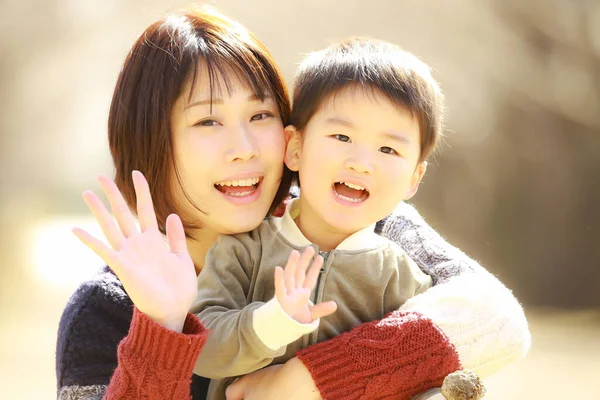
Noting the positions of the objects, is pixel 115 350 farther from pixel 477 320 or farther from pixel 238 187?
pixel 477 320

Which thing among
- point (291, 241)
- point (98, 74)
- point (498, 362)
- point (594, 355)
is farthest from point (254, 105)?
point (98, 74)

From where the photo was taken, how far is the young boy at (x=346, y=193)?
211 centimetres

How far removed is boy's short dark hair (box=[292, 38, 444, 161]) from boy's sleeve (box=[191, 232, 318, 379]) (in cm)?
40

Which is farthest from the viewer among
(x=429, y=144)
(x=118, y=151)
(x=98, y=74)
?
(x=98, y=74)

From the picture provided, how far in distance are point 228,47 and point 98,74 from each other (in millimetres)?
10498

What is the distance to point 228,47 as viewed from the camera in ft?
7.52

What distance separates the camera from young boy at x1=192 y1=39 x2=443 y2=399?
6.91ft

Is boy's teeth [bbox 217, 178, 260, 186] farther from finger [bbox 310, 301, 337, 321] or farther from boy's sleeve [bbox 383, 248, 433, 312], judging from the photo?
finger [bbox 310, 301, 337, 321]

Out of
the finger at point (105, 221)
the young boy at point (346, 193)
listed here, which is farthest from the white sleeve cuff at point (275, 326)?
the finger at point (105, 221)

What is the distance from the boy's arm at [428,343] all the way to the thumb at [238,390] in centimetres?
20

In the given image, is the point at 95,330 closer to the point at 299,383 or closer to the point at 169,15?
the point at 299,383

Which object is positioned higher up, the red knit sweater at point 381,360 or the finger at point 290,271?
the finger at point 290,271

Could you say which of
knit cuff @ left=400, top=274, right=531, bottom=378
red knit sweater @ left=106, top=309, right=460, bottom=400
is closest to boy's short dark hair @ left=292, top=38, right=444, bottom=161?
knit cuff @ left=400, top=274, right=531, bottom=378

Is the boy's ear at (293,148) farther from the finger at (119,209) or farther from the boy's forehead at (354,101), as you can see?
the finger at (119,209)
